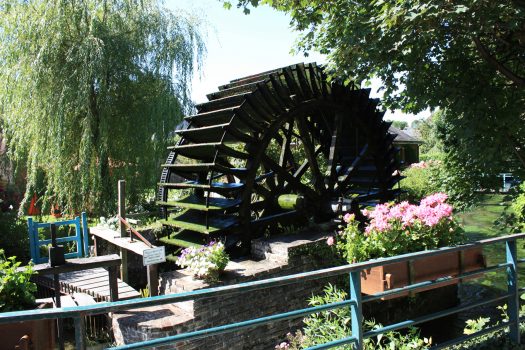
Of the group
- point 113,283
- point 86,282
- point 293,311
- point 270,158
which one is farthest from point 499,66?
point 86,282

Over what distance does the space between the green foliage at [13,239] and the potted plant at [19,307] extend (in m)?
5.24

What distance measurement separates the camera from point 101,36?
9680mm

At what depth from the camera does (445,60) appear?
5.25m

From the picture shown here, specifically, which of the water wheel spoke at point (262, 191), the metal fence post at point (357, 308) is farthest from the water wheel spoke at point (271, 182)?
the metal fence post at point (357, 308)

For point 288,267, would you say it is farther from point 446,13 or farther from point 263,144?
point 446,13

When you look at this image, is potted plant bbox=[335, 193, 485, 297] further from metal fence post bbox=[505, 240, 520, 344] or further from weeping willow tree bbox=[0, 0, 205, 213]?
weeping willow tree bbox=[0, 0, 205, 213]

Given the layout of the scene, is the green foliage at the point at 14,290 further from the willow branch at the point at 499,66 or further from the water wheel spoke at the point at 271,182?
the willow branch at the point at 499,66

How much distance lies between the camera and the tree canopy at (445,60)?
4.40 meters

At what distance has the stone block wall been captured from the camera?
426 centimetres

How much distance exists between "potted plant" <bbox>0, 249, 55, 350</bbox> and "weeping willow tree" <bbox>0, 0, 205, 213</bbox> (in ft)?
20.3

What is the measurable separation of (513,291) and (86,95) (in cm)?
877

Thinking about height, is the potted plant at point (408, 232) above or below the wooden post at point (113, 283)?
above

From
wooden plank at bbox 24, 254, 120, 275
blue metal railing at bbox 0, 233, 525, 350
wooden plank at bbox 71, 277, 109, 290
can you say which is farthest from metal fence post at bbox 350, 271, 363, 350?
wooden plank at bbox 71, 277, 109, 290

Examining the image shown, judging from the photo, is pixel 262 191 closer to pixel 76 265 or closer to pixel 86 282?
pixel 86 282
